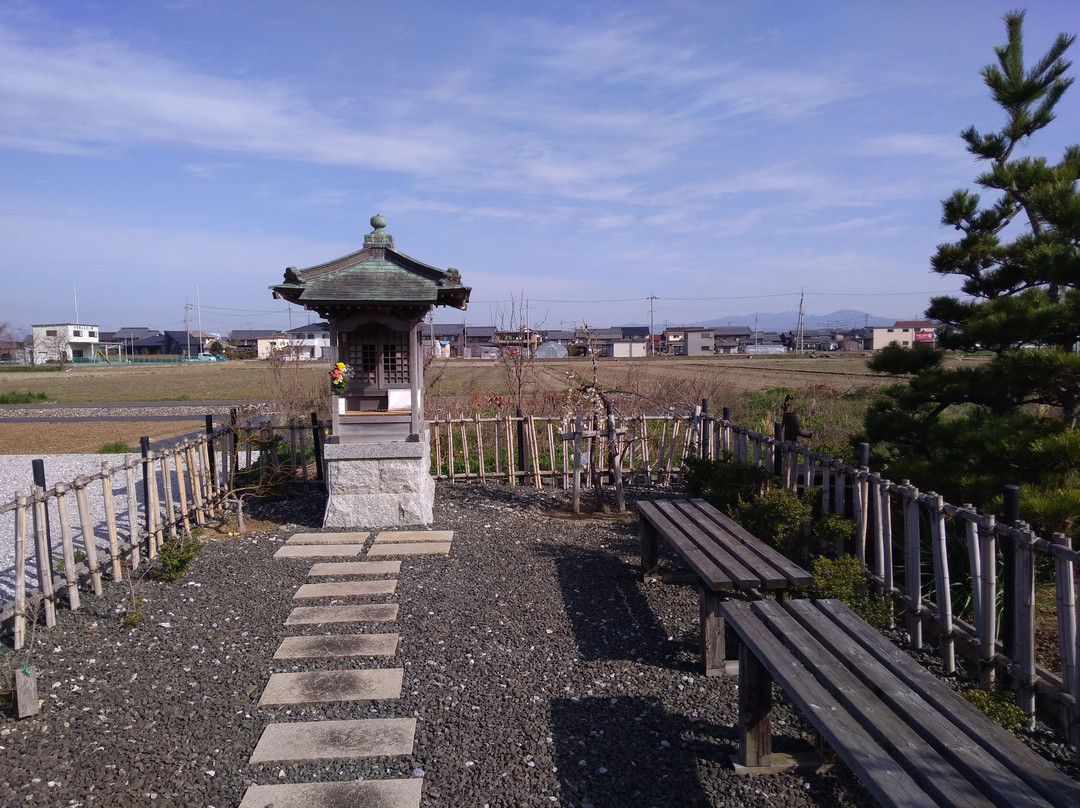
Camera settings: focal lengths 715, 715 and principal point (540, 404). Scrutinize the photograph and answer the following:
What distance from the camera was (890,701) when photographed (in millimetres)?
2707

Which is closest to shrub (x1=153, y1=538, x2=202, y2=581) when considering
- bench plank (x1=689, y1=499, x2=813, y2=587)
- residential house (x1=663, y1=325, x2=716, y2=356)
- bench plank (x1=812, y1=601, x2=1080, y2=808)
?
bench plank (x1=689, y1=499, x2=813, y2=587)

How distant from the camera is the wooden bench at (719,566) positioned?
4.11 metres

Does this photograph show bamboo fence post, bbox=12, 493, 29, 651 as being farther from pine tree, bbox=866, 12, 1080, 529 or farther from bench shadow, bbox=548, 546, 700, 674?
pine tree, bbox=866, 12, 1080, 529

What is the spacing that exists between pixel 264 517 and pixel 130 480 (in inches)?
97.6

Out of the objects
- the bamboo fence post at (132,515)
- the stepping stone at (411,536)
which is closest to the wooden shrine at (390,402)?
the stepping stone at (411,536)

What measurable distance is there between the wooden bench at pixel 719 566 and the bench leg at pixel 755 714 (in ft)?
2.71

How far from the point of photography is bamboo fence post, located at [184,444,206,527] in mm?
7629

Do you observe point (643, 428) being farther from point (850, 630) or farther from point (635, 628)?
point (850, 630)

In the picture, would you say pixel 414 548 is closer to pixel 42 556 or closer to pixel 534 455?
pixel 42 556

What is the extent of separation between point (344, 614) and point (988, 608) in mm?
4180

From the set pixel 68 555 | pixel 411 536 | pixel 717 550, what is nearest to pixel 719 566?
pixel 717 550

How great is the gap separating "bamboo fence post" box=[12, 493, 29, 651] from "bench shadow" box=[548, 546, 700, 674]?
11.7ft

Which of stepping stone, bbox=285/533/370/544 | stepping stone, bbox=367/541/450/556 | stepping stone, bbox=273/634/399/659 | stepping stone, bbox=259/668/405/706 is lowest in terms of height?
stepping stone, bbox=259/668/405/706

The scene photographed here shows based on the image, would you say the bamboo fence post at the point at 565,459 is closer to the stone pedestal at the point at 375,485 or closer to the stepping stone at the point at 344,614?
the stone pedestal at the point at 375,485
